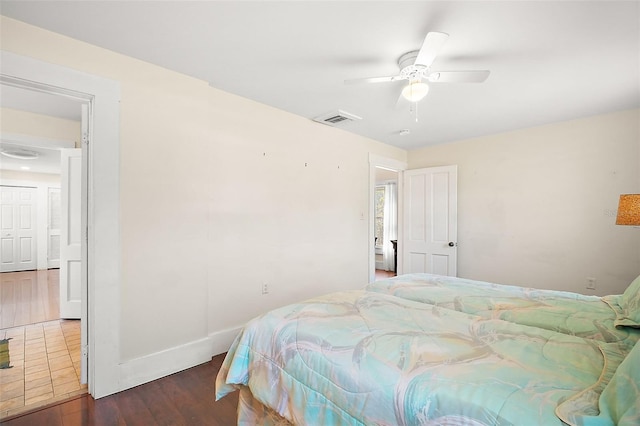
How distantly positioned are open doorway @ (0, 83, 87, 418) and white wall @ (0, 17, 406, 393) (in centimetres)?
48

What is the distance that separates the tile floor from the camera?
2061mm

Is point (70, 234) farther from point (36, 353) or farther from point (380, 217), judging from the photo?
point (380, 217)

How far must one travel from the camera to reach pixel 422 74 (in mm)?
2080

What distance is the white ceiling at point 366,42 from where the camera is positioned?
1.70 m

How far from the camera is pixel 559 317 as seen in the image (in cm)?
159

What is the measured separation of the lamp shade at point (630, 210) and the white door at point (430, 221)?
1915 millimetres

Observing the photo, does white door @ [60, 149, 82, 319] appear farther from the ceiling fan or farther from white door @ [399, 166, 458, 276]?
white door @ [399, 166, 458, 276]

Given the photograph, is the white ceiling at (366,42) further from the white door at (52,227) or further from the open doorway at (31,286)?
the white door at (52,227)

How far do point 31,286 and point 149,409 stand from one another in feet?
17.8

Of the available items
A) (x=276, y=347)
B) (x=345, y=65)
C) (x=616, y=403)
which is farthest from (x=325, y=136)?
(x=616, y=403)

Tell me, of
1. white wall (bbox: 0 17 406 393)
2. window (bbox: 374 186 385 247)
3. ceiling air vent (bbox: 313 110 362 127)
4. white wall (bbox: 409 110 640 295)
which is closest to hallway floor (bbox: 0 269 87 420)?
white wall (bbox: 0 17 406 393)

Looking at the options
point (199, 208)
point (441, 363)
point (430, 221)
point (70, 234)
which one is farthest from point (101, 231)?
point (430, 221)

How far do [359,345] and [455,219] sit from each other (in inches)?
143

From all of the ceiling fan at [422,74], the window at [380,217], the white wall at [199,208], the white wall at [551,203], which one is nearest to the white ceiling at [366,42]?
the ceiling fan at [422,74]
